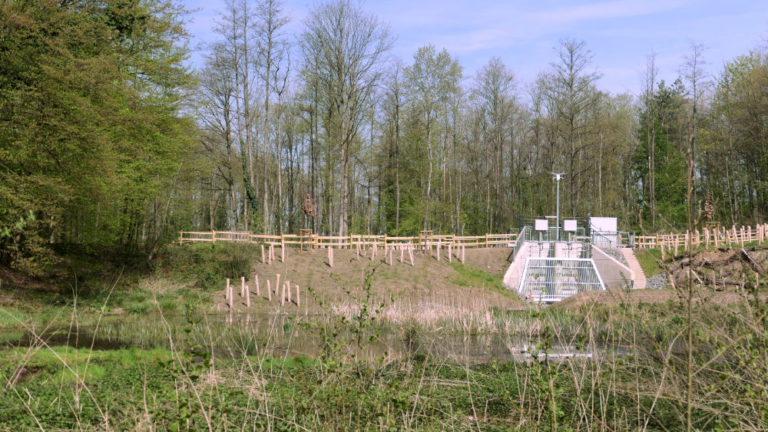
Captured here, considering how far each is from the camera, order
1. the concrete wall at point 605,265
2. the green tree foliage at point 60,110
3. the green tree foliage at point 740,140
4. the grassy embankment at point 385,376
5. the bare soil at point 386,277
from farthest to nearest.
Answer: the green tree foliage at point 740,140 < the concrete wall at point 605,265 < the bare soil at point 386,277 < the green tree foliage at point 60,110 < the grassy embankment at point 385,376

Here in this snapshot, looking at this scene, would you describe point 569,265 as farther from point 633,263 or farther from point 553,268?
point 633,263

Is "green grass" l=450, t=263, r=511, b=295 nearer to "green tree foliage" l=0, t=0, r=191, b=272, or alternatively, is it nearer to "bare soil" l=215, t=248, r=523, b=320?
"bare soil" l=215, t=248, r=523, b=320

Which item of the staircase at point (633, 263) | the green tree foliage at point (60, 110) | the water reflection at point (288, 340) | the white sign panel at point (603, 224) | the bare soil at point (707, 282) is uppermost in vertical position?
the green tree foliage at point (60, 110)

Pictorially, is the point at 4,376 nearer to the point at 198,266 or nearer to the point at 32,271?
the point at 32,271

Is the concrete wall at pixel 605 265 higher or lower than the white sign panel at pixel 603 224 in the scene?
lower

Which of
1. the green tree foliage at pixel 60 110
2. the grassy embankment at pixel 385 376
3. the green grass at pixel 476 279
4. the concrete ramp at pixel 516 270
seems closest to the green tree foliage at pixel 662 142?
the concrete ramp at pixel 516 270

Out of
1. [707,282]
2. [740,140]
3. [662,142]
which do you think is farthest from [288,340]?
[662,142]

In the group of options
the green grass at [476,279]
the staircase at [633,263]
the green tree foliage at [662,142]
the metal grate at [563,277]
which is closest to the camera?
the metal grate at [563,277]

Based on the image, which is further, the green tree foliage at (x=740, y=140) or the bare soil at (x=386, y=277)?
the green tree foliage at (x=740, y=140)

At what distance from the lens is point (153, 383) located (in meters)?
7.16

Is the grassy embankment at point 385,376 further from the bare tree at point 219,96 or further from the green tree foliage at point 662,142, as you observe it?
the green tree foliage at point 662,142

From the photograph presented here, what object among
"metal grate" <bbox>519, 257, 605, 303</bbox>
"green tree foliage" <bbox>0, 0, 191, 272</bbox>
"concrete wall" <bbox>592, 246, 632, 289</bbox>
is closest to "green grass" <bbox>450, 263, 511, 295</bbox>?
"metal grate" <bbox>519, 257, 605, 303</bbox>

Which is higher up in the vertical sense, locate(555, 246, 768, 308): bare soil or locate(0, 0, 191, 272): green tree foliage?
locate(0, 0, 191, 272): green tree foliage

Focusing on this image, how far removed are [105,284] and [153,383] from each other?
14265 mm
